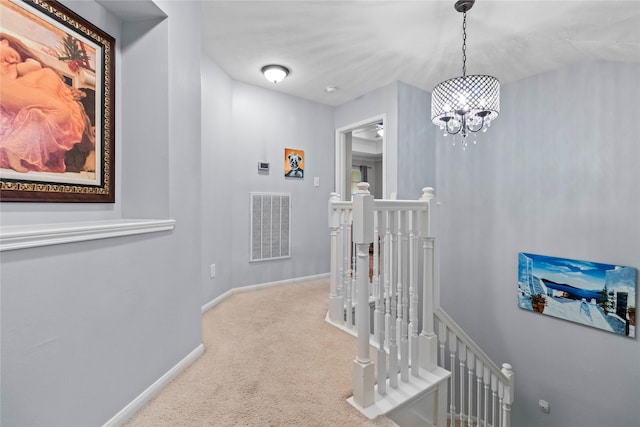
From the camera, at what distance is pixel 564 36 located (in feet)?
8.06

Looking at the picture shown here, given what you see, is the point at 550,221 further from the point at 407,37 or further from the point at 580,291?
the point at 407,37

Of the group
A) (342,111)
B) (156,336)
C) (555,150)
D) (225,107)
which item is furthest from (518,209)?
(156,336)

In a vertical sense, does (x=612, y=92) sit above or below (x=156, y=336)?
above

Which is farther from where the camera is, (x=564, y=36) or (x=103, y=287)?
(x=564, y=36)

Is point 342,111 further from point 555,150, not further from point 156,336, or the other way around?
point 156,336

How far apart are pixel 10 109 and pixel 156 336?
3.81 feet

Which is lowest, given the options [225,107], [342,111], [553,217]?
[553,217]

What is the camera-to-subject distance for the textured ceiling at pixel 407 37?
2092 mm

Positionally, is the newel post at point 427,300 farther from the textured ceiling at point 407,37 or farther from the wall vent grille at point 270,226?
the wall vent grille at point 270,226

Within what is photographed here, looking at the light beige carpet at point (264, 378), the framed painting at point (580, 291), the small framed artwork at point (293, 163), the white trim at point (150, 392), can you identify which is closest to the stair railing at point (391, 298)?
the light beige carpet at point (264, 378)

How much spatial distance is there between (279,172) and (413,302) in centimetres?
236

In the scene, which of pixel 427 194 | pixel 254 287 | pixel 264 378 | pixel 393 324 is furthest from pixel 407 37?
pixel 254 287

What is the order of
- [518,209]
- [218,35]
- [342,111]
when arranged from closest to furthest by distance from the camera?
[218,35]
[518,209]
[342,111]

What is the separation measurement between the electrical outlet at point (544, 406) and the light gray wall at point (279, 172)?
2895 mm
